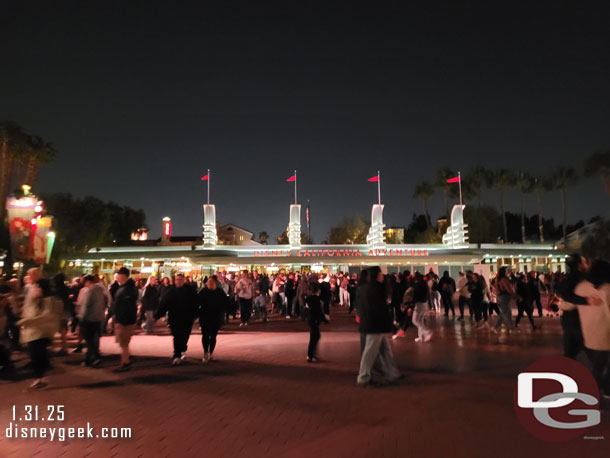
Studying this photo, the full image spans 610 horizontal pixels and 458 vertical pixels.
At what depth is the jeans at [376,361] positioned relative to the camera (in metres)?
6.97

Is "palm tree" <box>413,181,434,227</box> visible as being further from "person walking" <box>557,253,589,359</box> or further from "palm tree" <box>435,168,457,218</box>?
"person walking" <box>557,253,589,359</box>

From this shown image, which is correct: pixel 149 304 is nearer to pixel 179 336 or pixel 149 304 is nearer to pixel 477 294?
pixel 179 336

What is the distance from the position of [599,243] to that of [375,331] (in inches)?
1313

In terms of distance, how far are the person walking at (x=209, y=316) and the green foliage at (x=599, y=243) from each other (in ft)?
105

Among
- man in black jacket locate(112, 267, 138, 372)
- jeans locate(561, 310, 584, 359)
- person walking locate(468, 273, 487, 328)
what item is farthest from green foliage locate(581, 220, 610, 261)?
man in black jacket locate(112, 267, 138, 372)

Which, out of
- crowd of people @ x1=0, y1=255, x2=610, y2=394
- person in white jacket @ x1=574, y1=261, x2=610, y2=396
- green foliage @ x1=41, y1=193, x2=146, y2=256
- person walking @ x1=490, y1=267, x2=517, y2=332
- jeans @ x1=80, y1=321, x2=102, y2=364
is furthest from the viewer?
green foliage @ x1=41, y1=193, x2=146, y2=256

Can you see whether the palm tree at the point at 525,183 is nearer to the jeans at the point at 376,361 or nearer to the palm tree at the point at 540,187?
the palm tree at the point at 540,187

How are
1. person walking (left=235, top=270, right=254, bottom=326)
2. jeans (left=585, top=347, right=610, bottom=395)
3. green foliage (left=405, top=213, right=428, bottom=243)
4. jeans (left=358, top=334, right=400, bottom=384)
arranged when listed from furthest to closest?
1. green foliage (left=405, top=213, right=428, bottom=243)
2. person walking (left=235, top=270, right=254, bottom=326)
3. jeans (left=358, top=334, right=400, bottom=384)
4. jeans (left=585, top=347, right=610, bottom=395)

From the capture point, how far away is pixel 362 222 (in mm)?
85938

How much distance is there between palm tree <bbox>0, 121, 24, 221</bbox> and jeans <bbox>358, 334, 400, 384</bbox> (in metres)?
41.3

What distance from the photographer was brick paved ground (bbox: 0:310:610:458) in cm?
454

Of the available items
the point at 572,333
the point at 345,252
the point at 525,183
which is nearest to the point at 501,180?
the point at 525,183

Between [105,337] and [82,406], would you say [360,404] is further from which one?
[105,337]

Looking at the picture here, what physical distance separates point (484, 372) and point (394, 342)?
12.8ft
